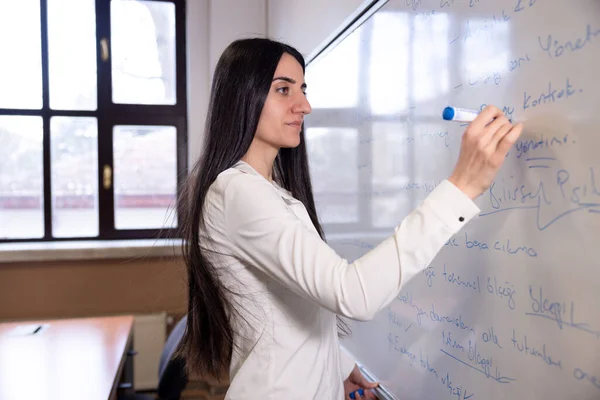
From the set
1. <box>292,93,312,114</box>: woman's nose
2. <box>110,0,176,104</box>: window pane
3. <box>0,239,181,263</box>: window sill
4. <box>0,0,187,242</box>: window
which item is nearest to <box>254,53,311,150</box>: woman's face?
<box>292,93,312,114</box>: woman's nose

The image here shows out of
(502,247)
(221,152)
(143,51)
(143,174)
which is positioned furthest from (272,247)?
(143,51)

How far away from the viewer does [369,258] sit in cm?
72

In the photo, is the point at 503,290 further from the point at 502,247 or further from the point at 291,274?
the point at 291,274

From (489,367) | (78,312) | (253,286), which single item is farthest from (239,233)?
(78,312)

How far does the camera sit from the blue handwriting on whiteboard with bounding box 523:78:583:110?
71cm

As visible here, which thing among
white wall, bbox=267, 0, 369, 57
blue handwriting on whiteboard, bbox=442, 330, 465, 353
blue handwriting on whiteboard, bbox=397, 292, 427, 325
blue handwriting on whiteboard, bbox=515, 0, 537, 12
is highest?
white wall, bbox=267, 0, 369, 57

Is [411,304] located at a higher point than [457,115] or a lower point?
lower

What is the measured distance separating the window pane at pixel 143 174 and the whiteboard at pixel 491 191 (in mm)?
2239

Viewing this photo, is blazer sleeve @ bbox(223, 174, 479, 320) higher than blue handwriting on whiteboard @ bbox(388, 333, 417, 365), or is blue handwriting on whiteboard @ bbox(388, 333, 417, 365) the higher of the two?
blazer sleeve @ bbox(223, 174, 479, 320)

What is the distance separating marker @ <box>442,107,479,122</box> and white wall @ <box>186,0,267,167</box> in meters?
2.59

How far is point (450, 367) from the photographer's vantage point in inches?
39.6

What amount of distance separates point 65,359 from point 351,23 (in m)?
1.51

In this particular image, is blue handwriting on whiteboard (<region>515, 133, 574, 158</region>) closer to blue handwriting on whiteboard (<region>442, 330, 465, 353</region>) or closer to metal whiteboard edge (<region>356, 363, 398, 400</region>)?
blue handwriting on whiteboard (<region>442, 330, 465, 353</region>)

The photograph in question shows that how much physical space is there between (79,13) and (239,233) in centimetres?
301
